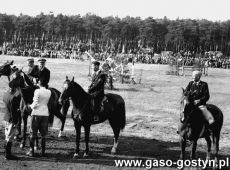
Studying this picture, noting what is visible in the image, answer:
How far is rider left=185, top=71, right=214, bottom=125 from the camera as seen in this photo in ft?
37.8

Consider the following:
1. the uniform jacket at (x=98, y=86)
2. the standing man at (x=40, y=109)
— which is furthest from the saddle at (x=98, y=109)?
the standing man at (x=40, y=109)

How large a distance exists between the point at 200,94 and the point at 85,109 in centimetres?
353

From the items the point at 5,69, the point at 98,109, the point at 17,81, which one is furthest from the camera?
the point at 5,69

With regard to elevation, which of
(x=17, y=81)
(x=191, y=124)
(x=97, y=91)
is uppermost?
(x=17, y=81)

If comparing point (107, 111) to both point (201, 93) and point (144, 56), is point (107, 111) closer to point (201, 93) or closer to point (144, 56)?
point (201, 93)

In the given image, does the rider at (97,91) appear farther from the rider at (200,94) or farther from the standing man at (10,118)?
the rider at (200,94)

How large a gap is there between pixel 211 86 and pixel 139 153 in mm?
23653

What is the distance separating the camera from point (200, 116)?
11250 millimetres

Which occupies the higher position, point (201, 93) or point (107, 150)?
point (201, 93)

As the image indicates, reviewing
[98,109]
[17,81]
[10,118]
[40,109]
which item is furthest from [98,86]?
[10,118]

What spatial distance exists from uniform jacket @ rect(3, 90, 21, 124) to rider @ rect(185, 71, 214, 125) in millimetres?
5054

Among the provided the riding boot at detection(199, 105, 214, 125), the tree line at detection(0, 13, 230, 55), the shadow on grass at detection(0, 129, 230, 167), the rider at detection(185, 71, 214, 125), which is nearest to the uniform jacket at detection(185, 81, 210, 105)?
the rider at detection(185, 71, 214, 125)

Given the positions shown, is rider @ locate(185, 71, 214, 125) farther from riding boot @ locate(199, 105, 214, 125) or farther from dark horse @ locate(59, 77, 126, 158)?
dark horse @ locate(59, 77, 126, 158)

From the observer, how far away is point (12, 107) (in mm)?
11633
